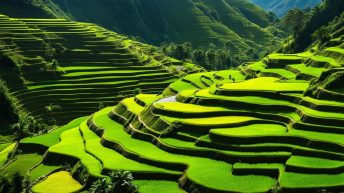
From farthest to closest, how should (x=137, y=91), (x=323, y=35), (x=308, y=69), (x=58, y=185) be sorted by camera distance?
1. (x=137, y=91)
2. (x=323, y=35)
3. (x=308, y=69)
4. (x=58, y=185)

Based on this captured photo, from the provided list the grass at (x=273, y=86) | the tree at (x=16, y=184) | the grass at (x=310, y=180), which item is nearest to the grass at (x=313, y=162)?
the grass at (x=310, y=180)

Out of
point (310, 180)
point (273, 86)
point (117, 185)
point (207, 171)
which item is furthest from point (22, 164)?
point (310, 180)

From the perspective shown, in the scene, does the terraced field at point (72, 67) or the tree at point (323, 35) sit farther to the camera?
the terraced field at point (72, 67)

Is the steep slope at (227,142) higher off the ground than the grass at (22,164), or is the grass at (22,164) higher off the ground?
the steep slope at (227,142)

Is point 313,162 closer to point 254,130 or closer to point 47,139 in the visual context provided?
point 254,130

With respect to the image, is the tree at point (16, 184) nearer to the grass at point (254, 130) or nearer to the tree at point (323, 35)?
the grass at point (254, 130)

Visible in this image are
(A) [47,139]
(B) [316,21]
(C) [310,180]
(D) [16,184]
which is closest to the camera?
(C) [310,180]
